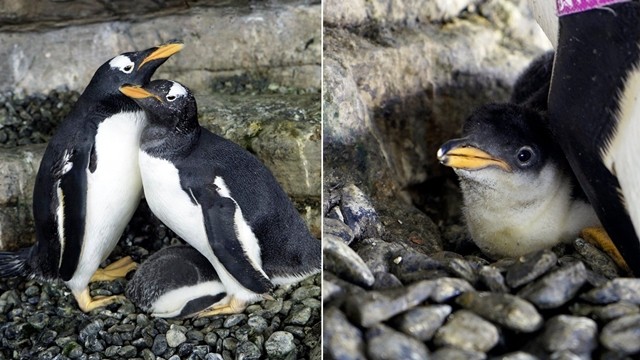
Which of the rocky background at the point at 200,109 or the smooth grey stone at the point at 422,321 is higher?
the smooth grey stone at the point at 422,321

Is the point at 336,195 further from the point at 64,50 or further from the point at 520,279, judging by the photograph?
the point at 64,50

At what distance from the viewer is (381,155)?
1126 millimetres

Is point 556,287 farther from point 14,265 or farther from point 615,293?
point 14,265

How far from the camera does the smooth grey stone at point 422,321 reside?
0.64m

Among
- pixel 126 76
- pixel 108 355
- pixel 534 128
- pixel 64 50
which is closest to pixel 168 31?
pixel 64 50

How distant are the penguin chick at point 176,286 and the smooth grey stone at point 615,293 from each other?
0.58m

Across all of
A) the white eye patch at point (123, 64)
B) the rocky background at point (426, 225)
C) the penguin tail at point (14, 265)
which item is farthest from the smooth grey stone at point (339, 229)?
the penguin tail at point (14, 265)

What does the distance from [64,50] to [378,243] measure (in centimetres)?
90

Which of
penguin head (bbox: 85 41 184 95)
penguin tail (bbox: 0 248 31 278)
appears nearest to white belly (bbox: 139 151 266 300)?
penguin head (bbox: 85 41 184 95)

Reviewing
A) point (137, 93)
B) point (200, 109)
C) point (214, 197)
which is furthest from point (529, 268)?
point (200, 109)

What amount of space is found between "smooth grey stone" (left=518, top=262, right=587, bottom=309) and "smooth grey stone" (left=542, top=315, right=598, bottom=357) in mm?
35

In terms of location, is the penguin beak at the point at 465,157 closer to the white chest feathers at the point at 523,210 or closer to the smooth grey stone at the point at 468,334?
the white chest feathers at the point at 523,210

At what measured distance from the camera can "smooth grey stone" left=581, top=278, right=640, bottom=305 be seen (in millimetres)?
686

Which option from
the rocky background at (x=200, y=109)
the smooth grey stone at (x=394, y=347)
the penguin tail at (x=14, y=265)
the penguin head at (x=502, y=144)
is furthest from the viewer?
the penguin tail at (x=14, y=265)
